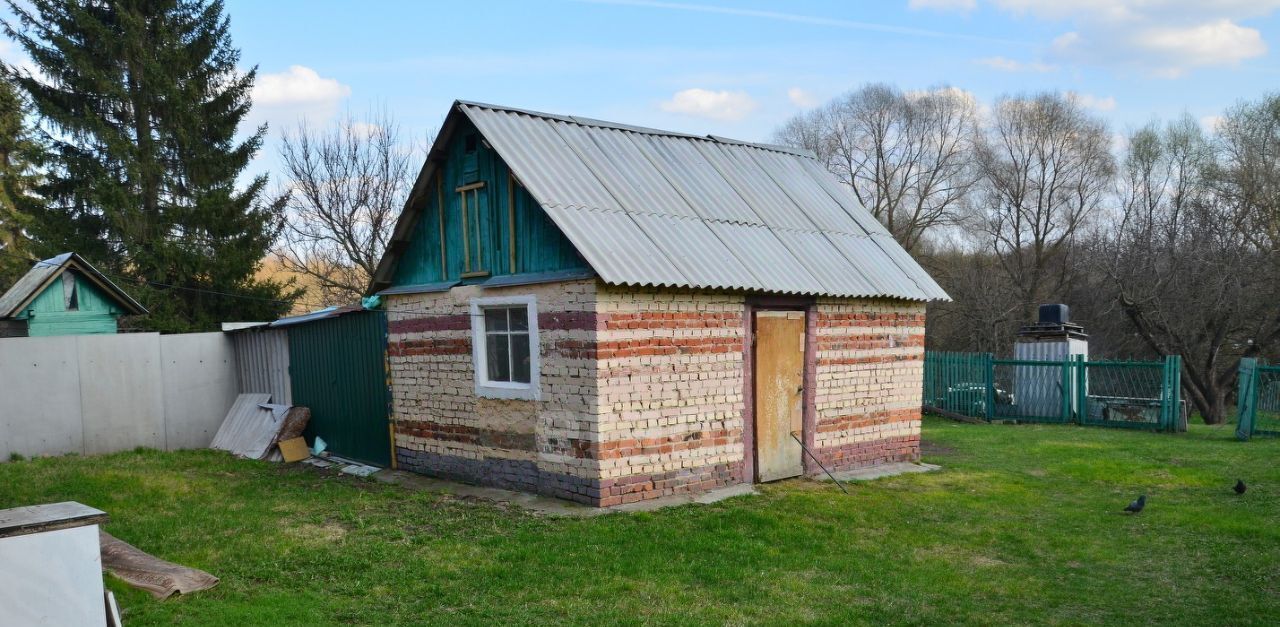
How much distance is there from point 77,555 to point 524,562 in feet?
11.4

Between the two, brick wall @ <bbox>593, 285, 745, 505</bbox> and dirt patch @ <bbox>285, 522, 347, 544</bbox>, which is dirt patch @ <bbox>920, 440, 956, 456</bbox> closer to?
brick wall @ <bbox>593, 285, 745, 505</bbox>

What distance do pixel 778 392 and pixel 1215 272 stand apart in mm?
18985

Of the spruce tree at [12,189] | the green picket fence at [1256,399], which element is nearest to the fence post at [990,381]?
the green picket fence at [1256,399]

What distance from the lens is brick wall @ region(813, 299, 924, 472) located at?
38.4ft

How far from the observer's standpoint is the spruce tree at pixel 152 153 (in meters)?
22.0

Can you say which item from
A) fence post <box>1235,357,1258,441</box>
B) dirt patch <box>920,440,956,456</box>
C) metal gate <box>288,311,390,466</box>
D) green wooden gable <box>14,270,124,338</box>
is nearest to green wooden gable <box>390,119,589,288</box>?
metal gate <box>288,311,390,466</box>

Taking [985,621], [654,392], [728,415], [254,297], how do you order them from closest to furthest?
[985,621]
[654,392]
[728,415]
[254,297]

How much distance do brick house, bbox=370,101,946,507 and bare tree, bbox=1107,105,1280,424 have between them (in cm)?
1544

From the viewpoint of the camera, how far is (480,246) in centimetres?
1088

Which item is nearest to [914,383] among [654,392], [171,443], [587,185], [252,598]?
[654,392]

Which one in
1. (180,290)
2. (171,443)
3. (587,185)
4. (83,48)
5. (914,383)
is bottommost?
(171,443)

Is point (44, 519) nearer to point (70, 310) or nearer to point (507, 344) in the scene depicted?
point (507, 344)

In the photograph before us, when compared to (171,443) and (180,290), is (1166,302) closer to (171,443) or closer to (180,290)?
(171,443)

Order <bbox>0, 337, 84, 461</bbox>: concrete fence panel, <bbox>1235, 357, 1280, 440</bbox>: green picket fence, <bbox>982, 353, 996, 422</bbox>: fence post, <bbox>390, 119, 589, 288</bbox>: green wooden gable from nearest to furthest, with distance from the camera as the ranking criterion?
1. <bbox>390, 119, 589, 288</bbox>: green wooden gable
2. <bbox>0, 337, 84, 461</bbox>: concrete fence panel
3. <bbox>1235, 357, 1280, 440</bbox>: green picket fence
4. <bbox>982, 353, 996, 422</bbox>: fence post
